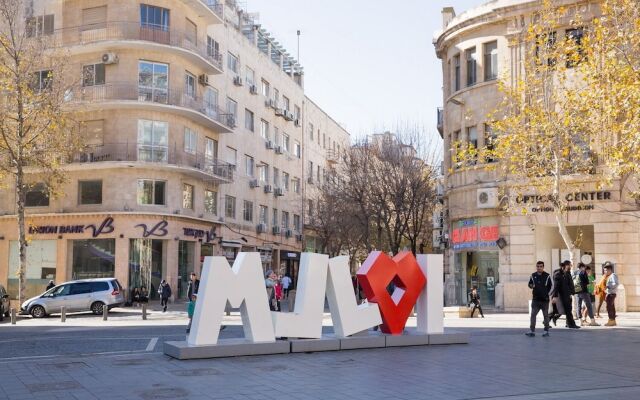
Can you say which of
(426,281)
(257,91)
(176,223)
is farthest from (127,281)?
(426,281)

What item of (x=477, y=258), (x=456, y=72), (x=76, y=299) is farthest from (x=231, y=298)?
(x=456, y=72)

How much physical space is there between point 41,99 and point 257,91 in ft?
70.0

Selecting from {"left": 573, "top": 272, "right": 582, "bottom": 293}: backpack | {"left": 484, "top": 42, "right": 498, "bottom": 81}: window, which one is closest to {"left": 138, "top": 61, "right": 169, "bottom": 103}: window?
{"left": 484, "top": 42, "right": 498, "bottom": 81}: window

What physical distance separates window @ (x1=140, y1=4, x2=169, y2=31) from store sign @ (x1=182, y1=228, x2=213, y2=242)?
11.1 meters

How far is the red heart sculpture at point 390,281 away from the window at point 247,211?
33436 millimetres

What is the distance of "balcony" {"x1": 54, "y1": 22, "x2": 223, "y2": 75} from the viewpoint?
37406 millimetres

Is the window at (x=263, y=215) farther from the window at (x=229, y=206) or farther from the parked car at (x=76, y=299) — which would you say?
the parked car at (x=76, y=299)

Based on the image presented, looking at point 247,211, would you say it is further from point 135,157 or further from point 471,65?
point 471,65

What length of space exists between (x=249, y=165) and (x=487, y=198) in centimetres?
2241

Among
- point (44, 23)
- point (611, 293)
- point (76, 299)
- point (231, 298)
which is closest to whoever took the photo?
point (231, 298)

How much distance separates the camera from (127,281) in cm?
3697

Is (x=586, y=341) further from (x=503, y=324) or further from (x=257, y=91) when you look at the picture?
(x=257, y=91)

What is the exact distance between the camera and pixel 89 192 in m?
38.3

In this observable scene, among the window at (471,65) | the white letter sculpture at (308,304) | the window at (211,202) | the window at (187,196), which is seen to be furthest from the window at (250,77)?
the white letter sculpture at (308,304)
